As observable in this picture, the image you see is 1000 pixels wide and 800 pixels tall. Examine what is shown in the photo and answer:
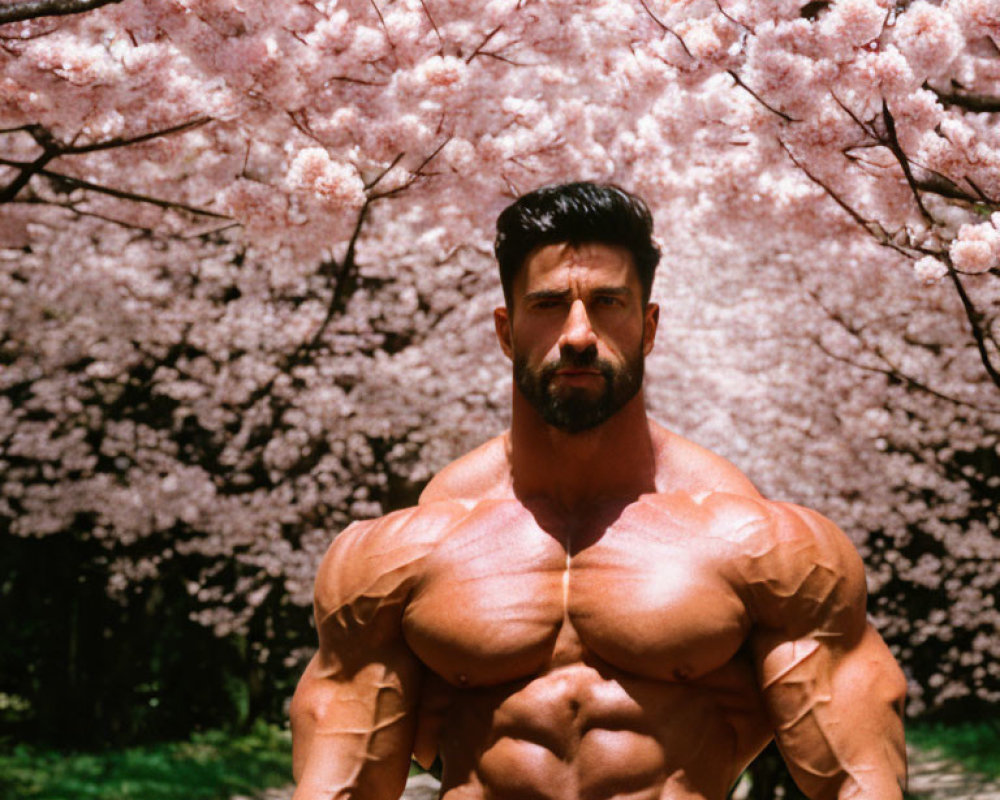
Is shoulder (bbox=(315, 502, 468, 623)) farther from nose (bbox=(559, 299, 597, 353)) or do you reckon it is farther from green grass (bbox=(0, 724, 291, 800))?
green grass (bbox=(0, 724, 291, 800))

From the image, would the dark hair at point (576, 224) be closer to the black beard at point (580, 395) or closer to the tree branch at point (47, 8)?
the black beard at point (580, 395)

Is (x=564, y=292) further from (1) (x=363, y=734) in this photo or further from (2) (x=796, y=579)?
(1) (x=363, y=734)

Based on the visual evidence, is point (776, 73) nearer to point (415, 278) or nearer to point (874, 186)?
point (874, 186)

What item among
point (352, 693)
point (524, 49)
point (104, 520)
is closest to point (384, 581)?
point (352, 693)

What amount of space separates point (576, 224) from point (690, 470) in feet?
2.04

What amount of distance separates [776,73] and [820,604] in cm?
421

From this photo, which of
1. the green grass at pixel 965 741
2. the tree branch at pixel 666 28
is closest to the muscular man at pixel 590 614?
the tree branch at pixel 666 28

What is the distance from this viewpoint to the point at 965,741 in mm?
10836

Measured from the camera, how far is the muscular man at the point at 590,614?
2.29 metres

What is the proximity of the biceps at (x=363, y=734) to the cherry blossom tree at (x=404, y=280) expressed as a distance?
4537 mm

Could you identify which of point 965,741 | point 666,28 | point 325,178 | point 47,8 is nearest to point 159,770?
point 325,178

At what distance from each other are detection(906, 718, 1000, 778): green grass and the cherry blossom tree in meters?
0.44

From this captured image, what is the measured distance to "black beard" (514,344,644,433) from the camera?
2.37 meters

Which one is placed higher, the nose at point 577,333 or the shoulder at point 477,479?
the nose at point 577,333
